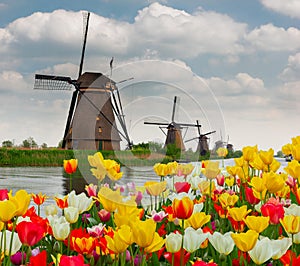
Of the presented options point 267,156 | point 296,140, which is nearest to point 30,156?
point 296,140

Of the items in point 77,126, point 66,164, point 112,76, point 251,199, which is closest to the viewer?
point 251,199

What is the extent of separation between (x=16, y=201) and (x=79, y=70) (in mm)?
24996

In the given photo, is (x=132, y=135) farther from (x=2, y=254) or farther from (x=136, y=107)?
(x=2, y=254)

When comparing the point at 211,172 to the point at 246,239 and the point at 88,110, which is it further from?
the point at 88,110

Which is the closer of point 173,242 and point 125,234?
point 125,234

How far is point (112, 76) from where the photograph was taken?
3736 mm

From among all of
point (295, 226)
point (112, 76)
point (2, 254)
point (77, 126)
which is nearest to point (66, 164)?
point (112, 76)

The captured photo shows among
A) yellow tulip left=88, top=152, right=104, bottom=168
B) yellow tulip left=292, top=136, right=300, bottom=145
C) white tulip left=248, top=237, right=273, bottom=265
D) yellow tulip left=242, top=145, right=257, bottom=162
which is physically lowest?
white tulip left=248, top=237, right=273, bottom=265

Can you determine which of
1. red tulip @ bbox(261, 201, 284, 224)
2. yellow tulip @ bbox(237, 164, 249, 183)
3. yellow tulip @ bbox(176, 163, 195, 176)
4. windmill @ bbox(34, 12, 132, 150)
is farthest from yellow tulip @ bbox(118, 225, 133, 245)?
windmill @ bbox(34, 12, 132, 150)

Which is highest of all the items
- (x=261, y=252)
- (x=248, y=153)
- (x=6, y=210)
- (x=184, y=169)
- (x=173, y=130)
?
(x=173, y=130)

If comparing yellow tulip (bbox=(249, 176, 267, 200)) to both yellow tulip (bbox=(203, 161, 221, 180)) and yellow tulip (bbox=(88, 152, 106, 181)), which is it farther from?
yellow tulip (bbox=(88, 152, 106, 181))

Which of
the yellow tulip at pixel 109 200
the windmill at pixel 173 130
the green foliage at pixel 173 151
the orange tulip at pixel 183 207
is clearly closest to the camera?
the orange tulip at pixel 183 207

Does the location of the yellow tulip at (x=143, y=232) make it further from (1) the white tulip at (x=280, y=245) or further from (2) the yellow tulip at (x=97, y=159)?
(2) the yellow tulip at (x=97, y=159)

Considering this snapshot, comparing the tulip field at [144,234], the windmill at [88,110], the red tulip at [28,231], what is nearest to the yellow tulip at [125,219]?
the tulip field at [144,234]
